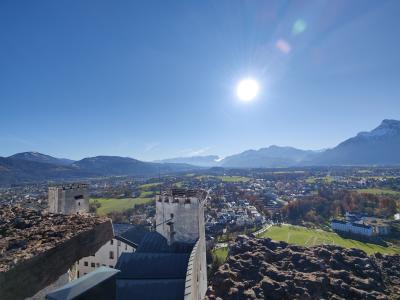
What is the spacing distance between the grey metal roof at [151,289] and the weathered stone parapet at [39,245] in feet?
46.5

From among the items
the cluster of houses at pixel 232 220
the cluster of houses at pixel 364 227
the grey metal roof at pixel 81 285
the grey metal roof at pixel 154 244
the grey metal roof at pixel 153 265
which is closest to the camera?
the grey metal roof at pixel 81 285

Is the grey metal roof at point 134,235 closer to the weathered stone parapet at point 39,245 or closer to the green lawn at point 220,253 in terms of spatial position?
the weathered stone parapet at point 39,245

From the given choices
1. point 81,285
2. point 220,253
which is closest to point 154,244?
point 81,285

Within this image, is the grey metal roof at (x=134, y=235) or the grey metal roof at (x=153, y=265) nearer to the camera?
the grey metal roof at (x=153, y=265)

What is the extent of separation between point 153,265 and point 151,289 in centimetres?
191

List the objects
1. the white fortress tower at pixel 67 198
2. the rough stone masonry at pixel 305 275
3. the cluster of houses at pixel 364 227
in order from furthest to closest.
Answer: the cluster of houses at pixel 364 227, the white fortress tower at pixel 67 198, the rough stone masonry at pixel 305 275

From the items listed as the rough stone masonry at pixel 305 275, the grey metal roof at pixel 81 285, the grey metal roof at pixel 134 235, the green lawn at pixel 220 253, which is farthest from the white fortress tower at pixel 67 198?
the green lawn at pixel 220 253

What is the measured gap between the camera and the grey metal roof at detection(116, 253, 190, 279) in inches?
674

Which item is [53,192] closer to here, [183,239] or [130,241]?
[130,241]

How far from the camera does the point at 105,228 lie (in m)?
3.19

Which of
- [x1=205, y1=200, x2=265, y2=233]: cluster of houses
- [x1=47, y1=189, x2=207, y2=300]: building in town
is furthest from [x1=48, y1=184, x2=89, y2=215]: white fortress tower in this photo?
[x1=205, y1=200, x2=265, y2=233]: cluster of houses

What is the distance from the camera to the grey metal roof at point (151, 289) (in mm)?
15602

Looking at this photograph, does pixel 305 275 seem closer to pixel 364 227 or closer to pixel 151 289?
pixel 151 289

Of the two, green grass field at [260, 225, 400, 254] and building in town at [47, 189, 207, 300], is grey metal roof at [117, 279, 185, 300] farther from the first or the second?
green grass field at [260, 225, 400, 254]
